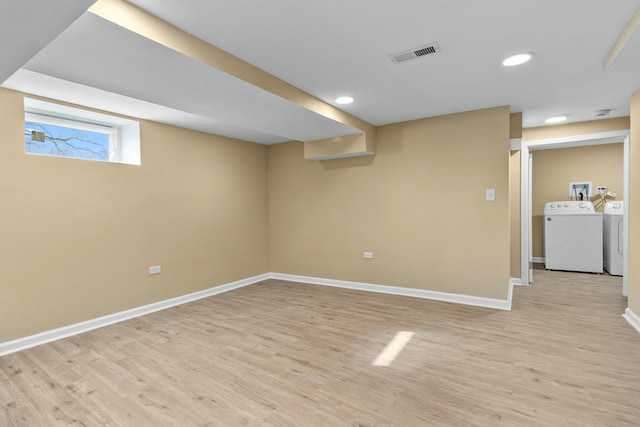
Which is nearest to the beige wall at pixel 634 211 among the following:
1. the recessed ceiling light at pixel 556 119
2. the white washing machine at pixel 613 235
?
the recessed ceiling light at pixel 556 119

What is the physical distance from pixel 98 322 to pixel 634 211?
5.72m

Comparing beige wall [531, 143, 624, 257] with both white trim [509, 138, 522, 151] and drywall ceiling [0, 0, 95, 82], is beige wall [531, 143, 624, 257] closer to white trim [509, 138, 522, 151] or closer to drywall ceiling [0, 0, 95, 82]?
white trim [509, 138, 522, 151]

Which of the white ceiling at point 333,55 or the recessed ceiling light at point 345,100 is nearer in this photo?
the white ceiling at point 333,55

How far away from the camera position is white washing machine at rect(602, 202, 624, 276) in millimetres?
5250

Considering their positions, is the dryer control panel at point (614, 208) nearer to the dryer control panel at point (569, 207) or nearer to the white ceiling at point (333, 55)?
the dryer control panel at point (569, 207)

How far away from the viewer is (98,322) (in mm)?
3383

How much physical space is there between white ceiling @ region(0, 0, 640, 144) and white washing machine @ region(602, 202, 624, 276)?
2.76m

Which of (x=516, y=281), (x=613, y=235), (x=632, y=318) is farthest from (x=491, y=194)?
(x=613, y=235)

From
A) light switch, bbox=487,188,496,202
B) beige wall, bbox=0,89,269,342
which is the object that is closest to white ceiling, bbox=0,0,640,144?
beige wall, bbox=0,89,269,342

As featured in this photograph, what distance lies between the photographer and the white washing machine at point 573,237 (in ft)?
18.1

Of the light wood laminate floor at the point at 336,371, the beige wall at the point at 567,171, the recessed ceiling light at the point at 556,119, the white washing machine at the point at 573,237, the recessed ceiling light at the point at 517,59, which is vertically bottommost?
the light wood laminate floor at the point at 336,371

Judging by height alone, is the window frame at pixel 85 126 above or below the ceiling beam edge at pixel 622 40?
below

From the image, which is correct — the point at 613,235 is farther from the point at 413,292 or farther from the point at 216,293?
the point at 216,293

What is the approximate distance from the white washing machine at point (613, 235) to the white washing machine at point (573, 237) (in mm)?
146
